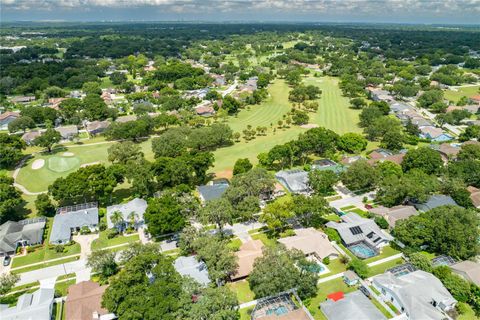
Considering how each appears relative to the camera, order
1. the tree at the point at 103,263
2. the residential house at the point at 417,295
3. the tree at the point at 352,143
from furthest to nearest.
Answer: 1. the tree at the point at 352,143
2. the tree at the point at 103,263
3. the residential house at the point at 417,295

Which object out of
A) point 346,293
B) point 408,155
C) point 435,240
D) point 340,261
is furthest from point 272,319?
point 408,155

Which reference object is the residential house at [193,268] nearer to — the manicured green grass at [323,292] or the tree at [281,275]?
the tree at [281,275]

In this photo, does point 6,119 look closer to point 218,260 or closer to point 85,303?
point 85,303

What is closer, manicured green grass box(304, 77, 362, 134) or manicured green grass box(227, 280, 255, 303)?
manicured green grass box(227, 280, 255, 303)

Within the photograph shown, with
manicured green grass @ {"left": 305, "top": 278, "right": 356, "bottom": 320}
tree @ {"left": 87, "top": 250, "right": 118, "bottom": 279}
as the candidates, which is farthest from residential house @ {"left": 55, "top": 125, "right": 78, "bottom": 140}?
manicured green grass @ {"left": 305, "top": 278, "right": 356, "bottom": 320}

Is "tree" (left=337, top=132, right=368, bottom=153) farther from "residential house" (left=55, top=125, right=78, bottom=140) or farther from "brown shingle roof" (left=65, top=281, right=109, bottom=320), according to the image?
"residential house" (left=55, top=125, right=78, bottom=140)

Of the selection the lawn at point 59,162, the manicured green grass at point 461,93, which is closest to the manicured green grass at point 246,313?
the lawn at point 59,162
